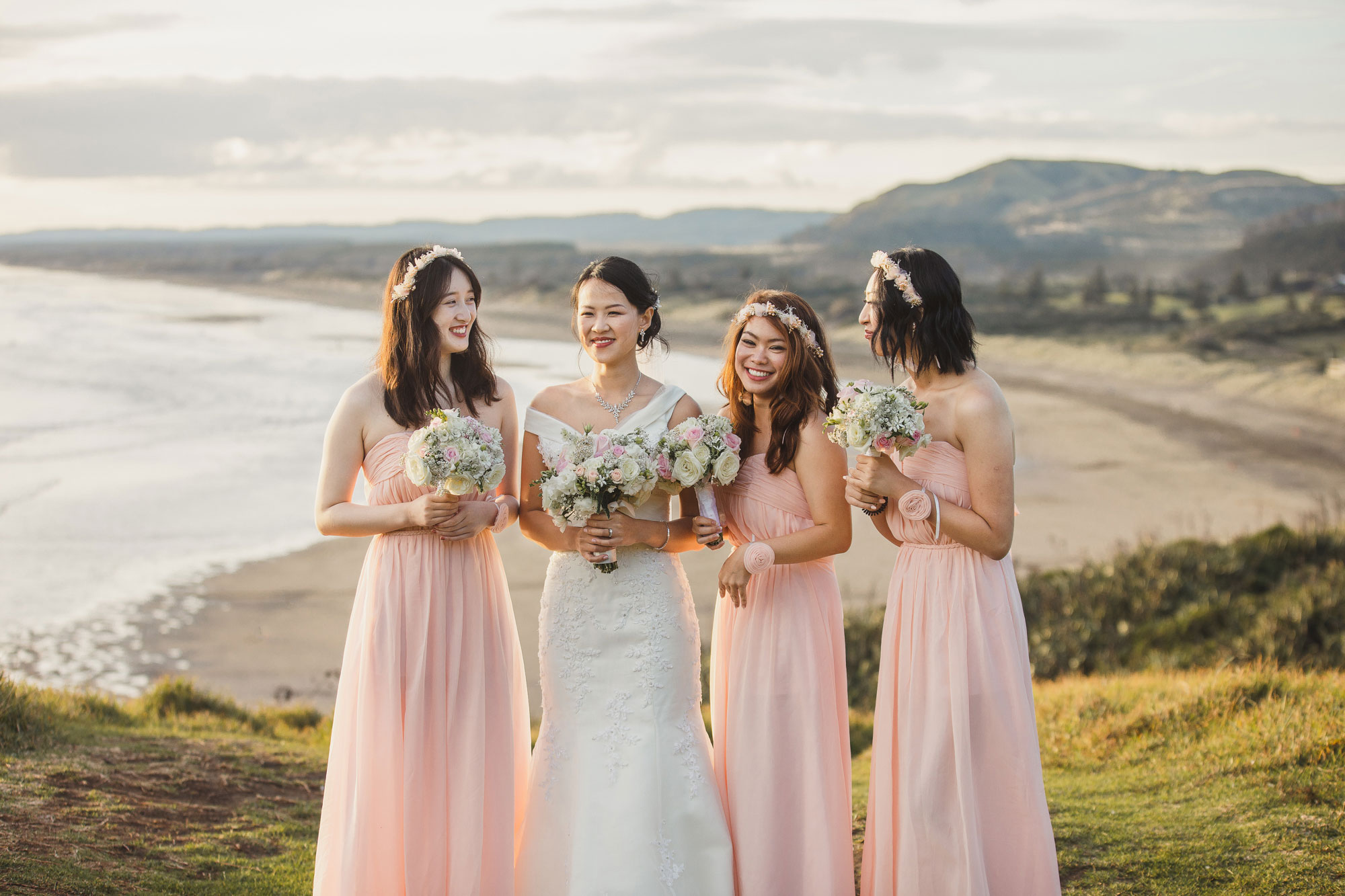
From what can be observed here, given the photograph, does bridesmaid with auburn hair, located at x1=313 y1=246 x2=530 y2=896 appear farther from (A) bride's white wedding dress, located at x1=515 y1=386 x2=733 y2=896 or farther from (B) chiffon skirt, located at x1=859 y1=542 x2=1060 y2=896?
(B) chiffon skirt, located at x1=859 y1=542 x2=1060 y2=896

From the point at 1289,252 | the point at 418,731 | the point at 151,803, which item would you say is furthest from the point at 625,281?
the point at 1289,252

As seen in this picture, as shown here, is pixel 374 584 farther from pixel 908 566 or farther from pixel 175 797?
pixel 175 797

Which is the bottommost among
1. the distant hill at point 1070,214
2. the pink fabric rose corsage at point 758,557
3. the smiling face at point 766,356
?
the pink fabric rose corsage at point 758,557

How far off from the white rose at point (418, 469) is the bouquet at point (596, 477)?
0.53m

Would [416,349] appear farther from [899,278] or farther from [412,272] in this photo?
[899,278]

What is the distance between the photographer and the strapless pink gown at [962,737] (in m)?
4.91

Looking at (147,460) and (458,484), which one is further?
(147,460)

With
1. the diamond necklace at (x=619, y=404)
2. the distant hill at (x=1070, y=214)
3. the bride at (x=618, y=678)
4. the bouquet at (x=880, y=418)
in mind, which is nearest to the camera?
the bouquet at (x=880, y=418)

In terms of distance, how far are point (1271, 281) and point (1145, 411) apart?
28944 millimetres

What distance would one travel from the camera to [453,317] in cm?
528

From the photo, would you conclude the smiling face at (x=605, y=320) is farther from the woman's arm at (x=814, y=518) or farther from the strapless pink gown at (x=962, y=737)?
the strapless pink gown at (x=962, y=737)

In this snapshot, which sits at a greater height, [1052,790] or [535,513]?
[535,513]

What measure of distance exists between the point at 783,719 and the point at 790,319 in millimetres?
1830

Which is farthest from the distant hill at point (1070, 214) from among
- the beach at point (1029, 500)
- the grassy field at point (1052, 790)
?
the grassy field at point (1052, 790)
